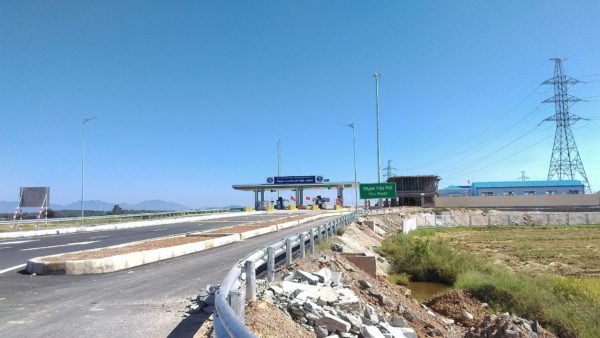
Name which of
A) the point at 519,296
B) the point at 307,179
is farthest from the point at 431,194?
the point at 519,296

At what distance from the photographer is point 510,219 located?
7100 centimetres

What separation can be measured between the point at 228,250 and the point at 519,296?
403 inches

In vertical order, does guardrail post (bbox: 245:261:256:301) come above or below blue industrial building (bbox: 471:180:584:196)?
below

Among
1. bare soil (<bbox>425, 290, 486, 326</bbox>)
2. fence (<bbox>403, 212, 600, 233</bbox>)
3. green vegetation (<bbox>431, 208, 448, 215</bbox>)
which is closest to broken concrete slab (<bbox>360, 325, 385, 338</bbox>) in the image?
bare soil (<bbox>425, 290, 486, 326</bbox>)

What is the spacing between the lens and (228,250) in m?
18.5

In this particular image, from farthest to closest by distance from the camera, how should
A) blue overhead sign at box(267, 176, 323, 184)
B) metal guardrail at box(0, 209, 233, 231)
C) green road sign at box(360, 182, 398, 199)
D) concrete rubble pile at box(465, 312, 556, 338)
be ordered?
blue overhead sign at box(267, 176, 323, 184), green road sign at box(360, 182, 398, 199), metal guardrail at box(0, 209, 233, 231), concrete rubble pile at box(465, 312, 556, 338)

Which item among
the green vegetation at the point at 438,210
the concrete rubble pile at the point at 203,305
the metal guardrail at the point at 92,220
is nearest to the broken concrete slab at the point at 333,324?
the concrete rubble pile at the point at 203,305

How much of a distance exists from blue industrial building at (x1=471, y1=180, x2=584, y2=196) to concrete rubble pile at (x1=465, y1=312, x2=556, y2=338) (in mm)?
89405

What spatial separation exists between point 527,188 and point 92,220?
87765 millimetres

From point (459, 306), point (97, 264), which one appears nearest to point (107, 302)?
point (97, 264)

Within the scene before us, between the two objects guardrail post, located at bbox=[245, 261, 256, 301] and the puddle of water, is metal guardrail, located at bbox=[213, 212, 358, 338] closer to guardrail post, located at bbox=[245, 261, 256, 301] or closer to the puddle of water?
guardrail post, located at bbox=[245, 261, 256, 301]

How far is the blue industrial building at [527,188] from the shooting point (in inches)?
3807

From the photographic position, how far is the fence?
213 ft

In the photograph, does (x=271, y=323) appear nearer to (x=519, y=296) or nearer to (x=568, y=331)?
(x=568, y=331)
